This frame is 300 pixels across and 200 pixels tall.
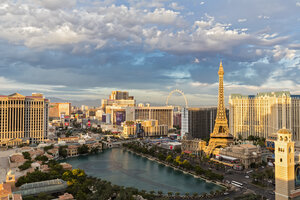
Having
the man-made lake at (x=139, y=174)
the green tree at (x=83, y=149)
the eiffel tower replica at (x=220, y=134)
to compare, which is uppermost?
the eiffel tower replica at (x=220, y=134)

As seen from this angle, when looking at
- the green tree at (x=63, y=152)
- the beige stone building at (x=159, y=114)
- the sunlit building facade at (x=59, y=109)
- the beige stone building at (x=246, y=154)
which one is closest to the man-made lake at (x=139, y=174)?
the green tree at (x=63, y=152)

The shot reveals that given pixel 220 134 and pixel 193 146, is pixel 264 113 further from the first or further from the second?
pixel 193 146

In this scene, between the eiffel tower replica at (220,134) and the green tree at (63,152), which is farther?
the green tree at (63,152)

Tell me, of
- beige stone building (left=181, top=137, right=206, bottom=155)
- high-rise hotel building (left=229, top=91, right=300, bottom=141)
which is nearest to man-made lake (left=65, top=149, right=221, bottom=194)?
beige stone building (left=181, top=137, right=206, bottom=155)

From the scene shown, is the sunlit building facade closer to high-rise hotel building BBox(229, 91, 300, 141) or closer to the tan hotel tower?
high-rise hotel building BBox(229, 91, 300, 141)

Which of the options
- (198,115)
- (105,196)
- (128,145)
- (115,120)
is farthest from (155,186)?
(115,120)

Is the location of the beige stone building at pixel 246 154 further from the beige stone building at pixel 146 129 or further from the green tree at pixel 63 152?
the beige stone building at pixel 146 129

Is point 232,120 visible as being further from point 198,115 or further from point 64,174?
point 64,174
